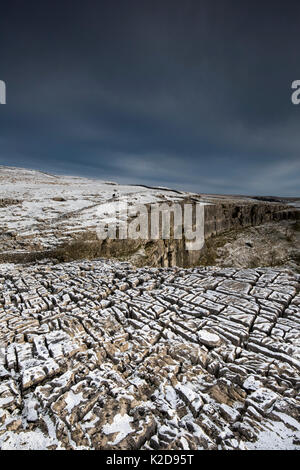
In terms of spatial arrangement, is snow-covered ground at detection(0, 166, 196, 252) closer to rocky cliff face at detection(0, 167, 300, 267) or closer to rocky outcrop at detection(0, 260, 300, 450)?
rocky cliff face at detection(0, 167, 300, 267)

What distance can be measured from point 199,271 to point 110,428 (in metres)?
7.21

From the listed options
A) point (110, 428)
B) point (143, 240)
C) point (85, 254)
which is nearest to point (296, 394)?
point (110, 428)

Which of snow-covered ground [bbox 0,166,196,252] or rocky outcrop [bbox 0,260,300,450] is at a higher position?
snow-covered ground [bbox 0,166,196,252]

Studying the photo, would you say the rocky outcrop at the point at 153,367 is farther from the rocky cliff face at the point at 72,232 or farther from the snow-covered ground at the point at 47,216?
the snow-covered ground at the point at 47,216

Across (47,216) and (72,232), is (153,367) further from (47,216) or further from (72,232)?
(47,216)

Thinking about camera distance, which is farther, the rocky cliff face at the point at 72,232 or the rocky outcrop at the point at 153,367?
the rocky cliff face at the point at 72,232

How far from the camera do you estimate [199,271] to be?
970 centimetres

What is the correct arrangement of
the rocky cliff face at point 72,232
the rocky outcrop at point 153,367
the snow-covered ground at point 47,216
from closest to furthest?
the rocky outcrop at point 153,367 → the rocky cliff face at point 72,232 → the snow-covered ground at point 47,216

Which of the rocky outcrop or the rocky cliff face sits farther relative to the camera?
the rocky cliff face

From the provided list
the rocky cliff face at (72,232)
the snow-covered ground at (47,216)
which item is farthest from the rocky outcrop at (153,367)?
the snow-covered ground at (47,216)

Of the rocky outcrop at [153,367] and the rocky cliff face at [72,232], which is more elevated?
the rocky cliff face at [72,232]

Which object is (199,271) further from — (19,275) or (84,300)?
(19,275)

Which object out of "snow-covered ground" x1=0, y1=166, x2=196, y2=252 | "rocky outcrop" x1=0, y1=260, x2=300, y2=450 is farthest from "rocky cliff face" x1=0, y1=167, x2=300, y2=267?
"rocky outcrop" x1=0, y1=260, x2=300, y2=450

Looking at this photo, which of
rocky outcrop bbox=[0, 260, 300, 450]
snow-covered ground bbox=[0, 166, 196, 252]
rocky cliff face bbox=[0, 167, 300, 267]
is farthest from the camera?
snow-covered ground bbox=[0, 166, 196, 252]
